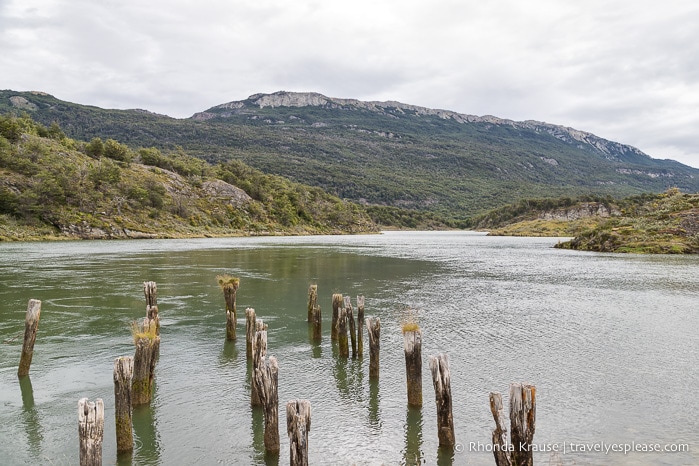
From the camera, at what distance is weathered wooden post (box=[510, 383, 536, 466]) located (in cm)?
812

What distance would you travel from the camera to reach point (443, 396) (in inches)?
414

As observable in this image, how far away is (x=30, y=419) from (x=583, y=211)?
176 m

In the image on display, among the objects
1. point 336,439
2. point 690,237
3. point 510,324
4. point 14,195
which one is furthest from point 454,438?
point 14,195

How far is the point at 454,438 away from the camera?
10875mm

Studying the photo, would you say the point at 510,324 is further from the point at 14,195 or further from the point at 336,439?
the point at 14,195

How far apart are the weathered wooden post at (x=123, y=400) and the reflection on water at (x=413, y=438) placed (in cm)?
601

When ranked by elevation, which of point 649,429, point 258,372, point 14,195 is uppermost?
point 14,195

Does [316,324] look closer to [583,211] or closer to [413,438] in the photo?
[413,438]

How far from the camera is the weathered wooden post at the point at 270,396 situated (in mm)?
9633

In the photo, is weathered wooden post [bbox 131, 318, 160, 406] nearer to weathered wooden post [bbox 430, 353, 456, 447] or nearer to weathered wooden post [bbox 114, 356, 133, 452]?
weathered wooden post [bbox 114, 356, 133, 452]

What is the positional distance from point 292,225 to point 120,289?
134 m

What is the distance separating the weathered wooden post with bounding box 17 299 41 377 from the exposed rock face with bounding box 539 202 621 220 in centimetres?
16917

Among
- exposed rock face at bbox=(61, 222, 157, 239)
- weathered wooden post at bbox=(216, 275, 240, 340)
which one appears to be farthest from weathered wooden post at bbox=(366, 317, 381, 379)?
exposed rock face at bbox=(61, 222, 157, 239)

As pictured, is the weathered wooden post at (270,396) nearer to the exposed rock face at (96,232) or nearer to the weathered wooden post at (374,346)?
the weathered wooden post at (374,346)
